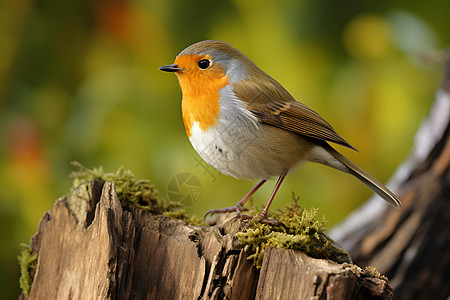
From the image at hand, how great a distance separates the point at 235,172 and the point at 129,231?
1.98 ft

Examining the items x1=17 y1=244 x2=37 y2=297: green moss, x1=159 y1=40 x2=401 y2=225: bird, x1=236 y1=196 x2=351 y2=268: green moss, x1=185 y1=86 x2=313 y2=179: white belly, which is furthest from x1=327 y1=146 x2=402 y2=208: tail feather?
x1=17 y1=244 x2=37 y2=297: green moss

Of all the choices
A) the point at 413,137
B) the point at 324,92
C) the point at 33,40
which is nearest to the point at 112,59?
the point at 33,40

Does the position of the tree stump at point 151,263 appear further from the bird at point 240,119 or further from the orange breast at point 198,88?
the orange breast at point 198,88

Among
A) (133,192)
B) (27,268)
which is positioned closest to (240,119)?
(133,192)

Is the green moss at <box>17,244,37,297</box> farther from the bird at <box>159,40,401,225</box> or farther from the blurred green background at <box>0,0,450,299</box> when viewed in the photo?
the blurred green background at <box>0,0,450,299</box>

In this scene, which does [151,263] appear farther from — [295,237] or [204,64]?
[204,64]

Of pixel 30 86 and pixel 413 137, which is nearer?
pixel 413 137

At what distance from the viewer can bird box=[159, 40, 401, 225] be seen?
2273 mm

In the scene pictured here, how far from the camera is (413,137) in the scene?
142 inches

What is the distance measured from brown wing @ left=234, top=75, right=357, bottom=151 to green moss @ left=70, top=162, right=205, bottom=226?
0.60 metres

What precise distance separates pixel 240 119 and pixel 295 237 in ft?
2.28

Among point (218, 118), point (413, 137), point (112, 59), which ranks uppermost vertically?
point (112, 59)

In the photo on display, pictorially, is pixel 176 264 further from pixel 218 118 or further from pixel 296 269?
pixel 218 118

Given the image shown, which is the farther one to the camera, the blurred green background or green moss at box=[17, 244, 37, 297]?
the blurred green background
